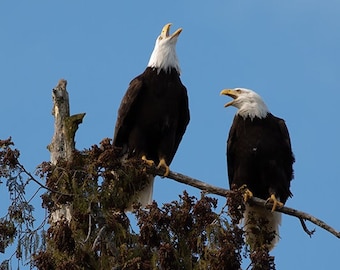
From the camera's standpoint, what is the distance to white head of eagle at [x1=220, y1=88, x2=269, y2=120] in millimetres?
10211

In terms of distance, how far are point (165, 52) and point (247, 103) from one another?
105 centimetres

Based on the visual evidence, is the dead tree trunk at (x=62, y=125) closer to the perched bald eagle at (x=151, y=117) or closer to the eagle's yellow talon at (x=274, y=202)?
the perched bald eagle at (x=151, y=117)

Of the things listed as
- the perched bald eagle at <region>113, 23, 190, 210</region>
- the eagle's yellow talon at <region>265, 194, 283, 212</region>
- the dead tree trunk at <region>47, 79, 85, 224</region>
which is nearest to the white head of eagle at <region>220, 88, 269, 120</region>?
the perched bald eagle at <region>113, 23, 190, 210</region>

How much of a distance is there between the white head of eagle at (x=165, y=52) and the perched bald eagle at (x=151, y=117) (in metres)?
0.07

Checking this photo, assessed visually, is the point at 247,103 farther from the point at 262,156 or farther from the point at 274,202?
the point at 274,202

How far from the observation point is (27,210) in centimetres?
701

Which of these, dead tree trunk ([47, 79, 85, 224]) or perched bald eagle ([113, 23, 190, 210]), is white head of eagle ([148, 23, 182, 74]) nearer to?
perched bald eagle ([113, 23, 190, 210])

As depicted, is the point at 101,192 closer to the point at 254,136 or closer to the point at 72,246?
the point at 72,246

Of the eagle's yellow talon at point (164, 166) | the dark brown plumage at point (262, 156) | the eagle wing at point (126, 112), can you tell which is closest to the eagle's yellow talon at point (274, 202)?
the dark brown plumage at point (262, 156)

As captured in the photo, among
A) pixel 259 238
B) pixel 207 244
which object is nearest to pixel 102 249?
pixel 207 244

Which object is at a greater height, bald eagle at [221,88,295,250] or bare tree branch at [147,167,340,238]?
bald eagle at [221,88,295,250]

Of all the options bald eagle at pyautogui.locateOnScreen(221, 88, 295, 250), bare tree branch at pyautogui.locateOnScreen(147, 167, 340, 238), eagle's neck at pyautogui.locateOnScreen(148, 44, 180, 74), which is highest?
eagle's neck at pyautogui.locateOnScreen(148, 44, 180, 74)

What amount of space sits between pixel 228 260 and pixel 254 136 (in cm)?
373

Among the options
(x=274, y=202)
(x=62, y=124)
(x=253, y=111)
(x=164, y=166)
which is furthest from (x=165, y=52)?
(x=274, y=202)
